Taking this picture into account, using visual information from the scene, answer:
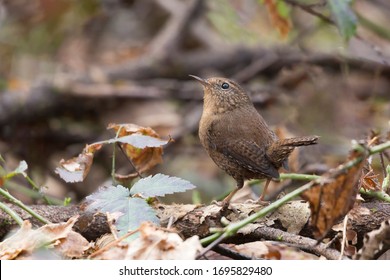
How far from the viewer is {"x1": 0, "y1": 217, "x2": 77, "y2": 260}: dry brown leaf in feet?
7.77

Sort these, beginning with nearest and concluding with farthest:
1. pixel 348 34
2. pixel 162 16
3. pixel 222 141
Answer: pixel 348 34
pixel 222 141
pixel 162 16

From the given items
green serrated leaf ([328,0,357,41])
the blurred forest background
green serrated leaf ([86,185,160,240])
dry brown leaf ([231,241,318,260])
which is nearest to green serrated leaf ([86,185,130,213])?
green serrated leaf ([86,185,160,240])

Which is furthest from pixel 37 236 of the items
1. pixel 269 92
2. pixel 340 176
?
pixel 269 92

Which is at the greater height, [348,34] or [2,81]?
[348,34]

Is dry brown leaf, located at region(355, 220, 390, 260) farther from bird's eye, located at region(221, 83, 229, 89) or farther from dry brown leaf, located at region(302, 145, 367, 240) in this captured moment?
bird's eye, located at region(221, 83, 229, 89)

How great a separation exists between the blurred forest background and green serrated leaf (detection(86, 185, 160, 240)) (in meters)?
1.92

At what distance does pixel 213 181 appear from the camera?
5.85m

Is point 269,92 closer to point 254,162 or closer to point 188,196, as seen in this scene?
point 188,196

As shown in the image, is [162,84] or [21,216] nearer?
[21,216]

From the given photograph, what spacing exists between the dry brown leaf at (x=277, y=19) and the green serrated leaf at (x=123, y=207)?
7.14 ft

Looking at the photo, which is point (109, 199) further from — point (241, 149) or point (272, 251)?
point (241, 149)

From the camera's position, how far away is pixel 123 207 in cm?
251

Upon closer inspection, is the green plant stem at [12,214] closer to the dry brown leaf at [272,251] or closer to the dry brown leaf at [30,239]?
the dry brown leaf at [30,239]
